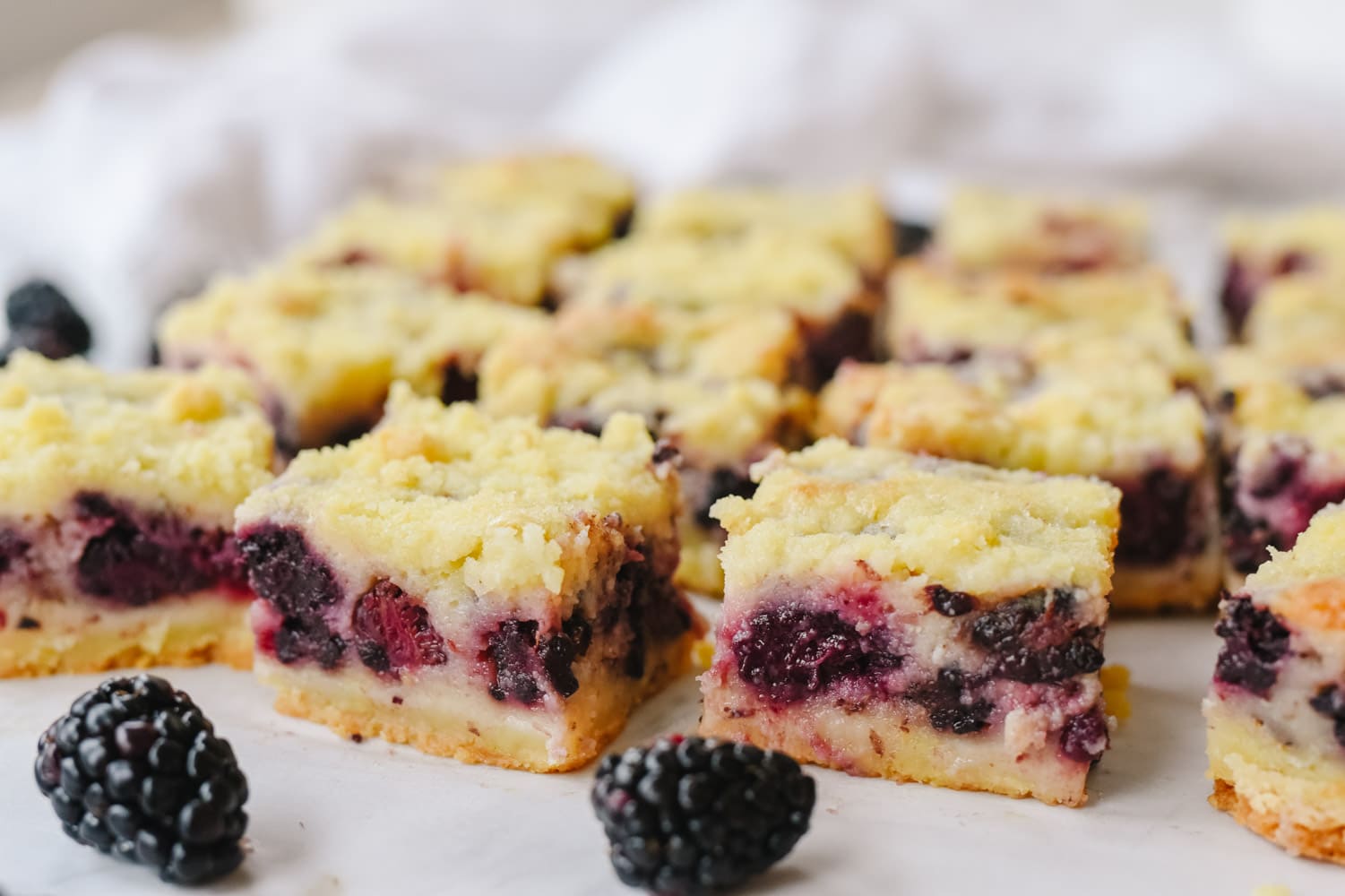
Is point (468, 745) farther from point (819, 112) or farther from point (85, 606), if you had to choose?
point (819, 112)

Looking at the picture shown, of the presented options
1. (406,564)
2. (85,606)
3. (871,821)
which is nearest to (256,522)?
(406,564)

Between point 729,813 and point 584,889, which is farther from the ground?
point 729,813

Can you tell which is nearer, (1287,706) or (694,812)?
(694,812)

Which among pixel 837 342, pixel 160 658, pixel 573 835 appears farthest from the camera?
pixel 837 342

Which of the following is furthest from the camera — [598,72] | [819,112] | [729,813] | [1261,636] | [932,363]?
[598,72]

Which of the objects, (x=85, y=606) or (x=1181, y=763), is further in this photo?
(x=85, y=606)

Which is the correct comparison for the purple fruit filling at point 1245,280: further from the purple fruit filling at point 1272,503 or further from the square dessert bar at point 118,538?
the square dessert bar at point 118,538

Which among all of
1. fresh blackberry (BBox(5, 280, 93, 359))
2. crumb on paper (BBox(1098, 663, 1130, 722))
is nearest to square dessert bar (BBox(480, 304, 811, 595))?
crumb on paper (BBox(1098, 663, 1130, 722))

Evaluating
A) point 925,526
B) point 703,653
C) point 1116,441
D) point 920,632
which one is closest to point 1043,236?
point 1116,441

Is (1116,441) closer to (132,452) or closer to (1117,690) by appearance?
(1117,690)
